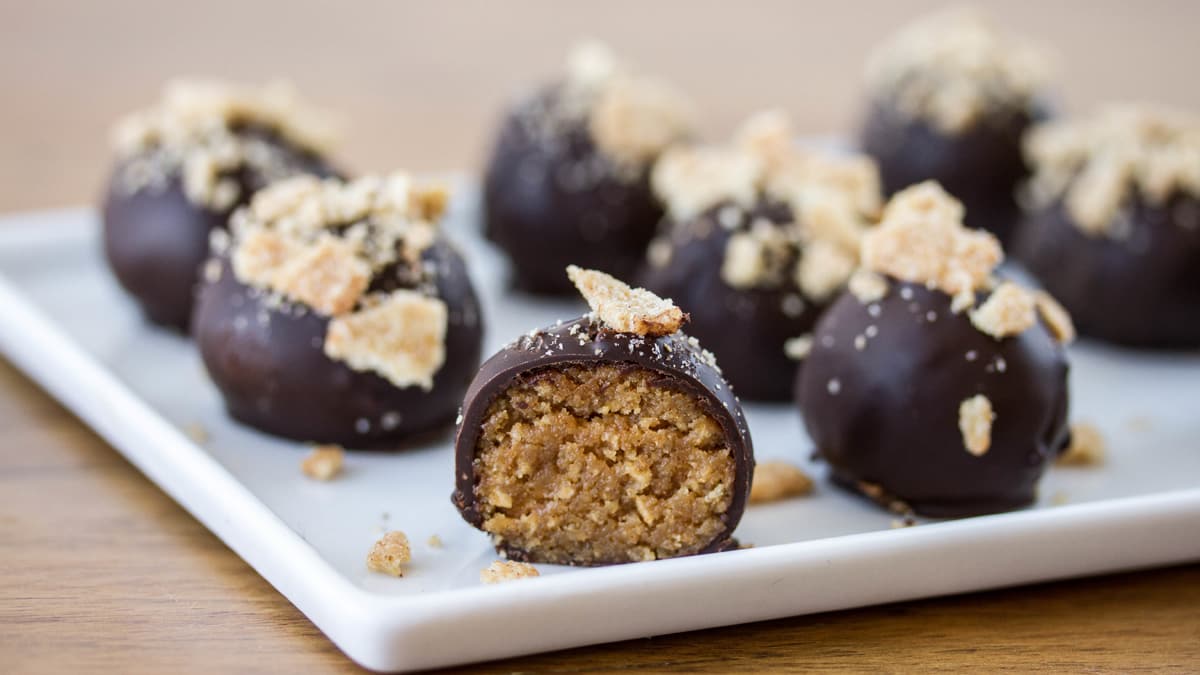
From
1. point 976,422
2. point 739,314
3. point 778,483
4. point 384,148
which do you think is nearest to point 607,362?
point 778,483

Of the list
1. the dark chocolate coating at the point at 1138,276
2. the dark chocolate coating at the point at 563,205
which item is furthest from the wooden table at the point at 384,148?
the dark chocolate coating at the point at 563,205

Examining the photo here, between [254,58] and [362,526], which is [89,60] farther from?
[362,526]

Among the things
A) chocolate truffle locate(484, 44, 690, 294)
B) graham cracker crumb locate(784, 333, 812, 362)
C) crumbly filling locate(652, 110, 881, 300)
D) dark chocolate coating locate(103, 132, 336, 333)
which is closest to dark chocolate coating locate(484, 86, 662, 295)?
chocolate truffle locate(484, 44, 690, 294)

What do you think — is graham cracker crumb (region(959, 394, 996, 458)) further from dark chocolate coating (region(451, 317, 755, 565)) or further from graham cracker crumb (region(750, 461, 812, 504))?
dark chocolate coating (region(451, 317, 755, 565))

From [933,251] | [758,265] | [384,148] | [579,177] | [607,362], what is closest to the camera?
[607,362]

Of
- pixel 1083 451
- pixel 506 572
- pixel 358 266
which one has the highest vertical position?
pixel 358 266

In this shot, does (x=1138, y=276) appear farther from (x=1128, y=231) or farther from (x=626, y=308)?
(x=626, y=308)

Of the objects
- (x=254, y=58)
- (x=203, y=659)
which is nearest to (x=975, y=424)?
(x=203, y=659)

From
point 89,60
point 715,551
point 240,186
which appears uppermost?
point 89,60
